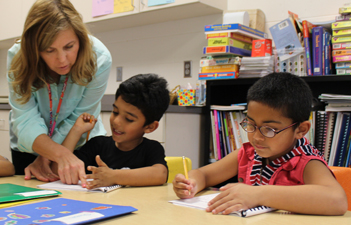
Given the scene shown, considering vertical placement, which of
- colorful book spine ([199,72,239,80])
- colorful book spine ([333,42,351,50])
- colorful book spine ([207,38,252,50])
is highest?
colorful book spine ([207,38,252,50])

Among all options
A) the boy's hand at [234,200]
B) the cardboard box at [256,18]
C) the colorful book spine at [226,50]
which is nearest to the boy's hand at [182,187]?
the boy's hand at [234,200]

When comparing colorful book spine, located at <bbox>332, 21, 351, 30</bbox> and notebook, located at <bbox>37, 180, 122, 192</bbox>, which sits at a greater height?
colorful book spine, located at <bbox>332, 21, 351, 30</bbox>

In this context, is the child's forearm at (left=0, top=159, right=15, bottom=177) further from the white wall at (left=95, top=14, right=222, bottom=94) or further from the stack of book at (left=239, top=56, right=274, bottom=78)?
the white wall at (left=95, top=14, right=222, bottom=94)

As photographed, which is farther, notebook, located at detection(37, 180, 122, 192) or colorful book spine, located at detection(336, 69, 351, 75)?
colorful book spine, located at detection(336, 69, 351, 75)

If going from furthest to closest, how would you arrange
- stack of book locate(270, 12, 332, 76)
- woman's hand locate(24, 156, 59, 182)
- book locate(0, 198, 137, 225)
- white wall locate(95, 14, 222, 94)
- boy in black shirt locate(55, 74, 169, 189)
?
1. white wall locate(95, 14, 222, 94)
2. stack of book locate(270, 12, 332, 76)
3. boy in black shirt locate(55, 74, 169, 189)
4. woman's hand locate(24, 156, 59, 182)
5. book locate(0, 198, 137, 225)

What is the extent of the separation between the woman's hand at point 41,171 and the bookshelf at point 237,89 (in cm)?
131

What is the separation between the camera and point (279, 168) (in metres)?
0.98

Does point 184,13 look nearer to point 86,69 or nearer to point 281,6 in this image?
point 281,6

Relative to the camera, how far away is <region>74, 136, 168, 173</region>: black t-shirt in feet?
4.04

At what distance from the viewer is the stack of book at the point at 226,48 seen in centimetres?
219

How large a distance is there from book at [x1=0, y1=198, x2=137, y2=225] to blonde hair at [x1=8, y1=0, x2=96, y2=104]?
0.60 m

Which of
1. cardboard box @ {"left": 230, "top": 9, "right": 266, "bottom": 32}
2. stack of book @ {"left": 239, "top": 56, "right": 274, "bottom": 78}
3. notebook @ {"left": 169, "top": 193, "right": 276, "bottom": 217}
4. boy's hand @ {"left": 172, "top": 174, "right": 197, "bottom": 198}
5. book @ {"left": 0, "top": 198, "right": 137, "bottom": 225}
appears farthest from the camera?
cardboard box @ {"left": 230, "top": 9, "right": 266, "bottom": 32}

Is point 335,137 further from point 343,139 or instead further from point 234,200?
point 234,200

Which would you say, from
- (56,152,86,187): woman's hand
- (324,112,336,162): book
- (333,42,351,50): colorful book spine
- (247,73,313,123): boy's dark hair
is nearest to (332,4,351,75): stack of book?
(333,42,351,50): colorful book spine
